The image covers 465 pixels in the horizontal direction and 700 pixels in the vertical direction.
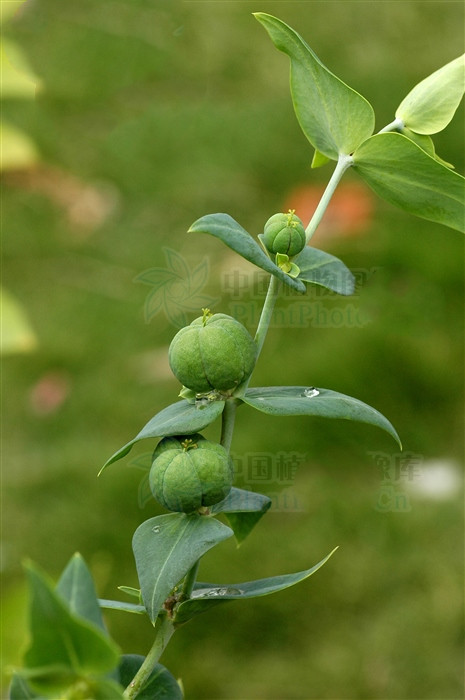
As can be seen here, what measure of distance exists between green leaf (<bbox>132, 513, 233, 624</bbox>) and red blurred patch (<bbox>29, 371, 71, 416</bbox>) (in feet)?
6.34

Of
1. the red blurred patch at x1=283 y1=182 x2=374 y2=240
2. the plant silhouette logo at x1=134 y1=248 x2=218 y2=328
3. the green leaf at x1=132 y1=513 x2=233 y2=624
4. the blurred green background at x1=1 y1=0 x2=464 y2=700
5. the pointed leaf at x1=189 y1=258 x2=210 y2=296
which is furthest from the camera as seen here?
the red blurred patch at x1=283 y1=182 x2=374 y2=240

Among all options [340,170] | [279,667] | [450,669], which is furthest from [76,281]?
[340,170]

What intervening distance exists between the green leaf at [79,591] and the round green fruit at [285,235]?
239mm

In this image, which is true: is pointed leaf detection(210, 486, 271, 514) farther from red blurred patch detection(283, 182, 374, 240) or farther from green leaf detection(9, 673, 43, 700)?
red blurred patch detection(283, 182, 374, 240)

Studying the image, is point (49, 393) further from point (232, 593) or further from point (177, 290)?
point (232, 593)

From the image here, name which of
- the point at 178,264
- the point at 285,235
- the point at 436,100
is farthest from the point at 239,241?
the point at 178,264

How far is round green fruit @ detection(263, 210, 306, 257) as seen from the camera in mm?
512

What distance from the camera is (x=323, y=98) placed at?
Result: 51cm

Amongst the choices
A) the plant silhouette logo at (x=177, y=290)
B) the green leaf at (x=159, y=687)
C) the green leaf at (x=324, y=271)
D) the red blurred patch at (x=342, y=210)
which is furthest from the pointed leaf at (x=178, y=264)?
the green leaf at (x=159, y=687)

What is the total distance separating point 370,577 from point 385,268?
80 centimetres

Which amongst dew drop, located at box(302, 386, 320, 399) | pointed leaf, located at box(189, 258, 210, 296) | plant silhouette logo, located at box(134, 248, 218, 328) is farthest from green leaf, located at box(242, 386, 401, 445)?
pointed leaf, located at box(189, 258, 210, 296)

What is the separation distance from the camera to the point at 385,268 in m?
2.24

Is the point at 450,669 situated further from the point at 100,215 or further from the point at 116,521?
the point at 100,215

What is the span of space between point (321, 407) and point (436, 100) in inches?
7.9
